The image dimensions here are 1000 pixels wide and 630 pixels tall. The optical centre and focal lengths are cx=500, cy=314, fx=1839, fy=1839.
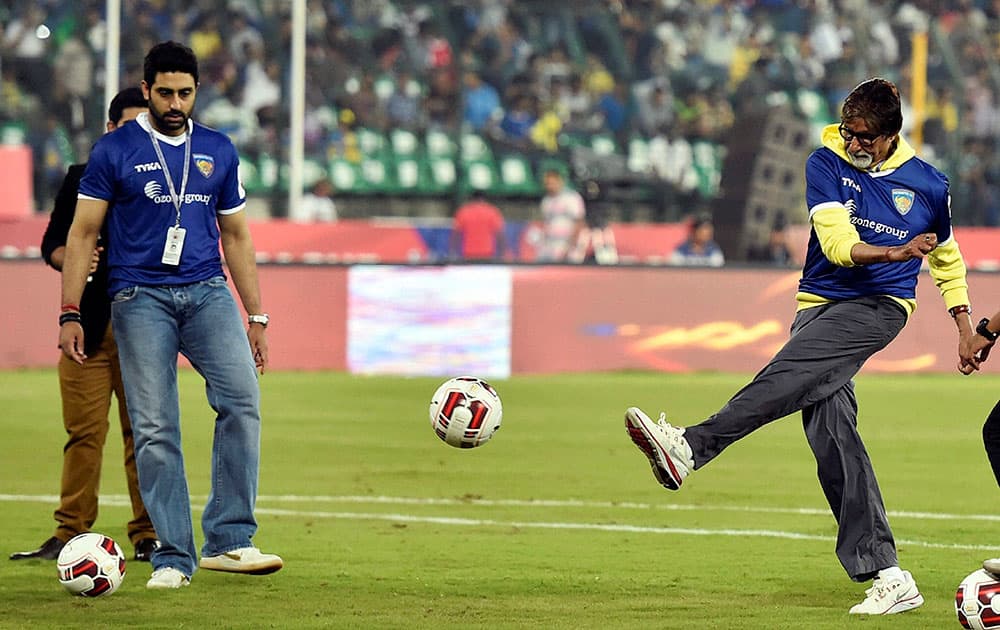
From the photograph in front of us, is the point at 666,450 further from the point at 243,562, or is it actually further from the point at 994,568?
the point at 243,562

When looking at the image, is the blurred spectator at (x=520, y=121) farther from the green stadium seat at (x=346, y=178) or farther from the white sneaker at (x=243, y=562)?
the white sneaker at (x=243, y=562)

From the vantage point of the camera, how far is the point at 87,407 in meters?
8.48

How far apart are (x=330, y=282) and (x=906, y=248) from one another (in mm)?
13047

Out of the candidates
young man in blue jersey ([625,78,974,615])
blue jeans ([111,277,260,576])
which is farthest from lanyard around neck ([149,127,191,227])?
young man in blue jersey ([625,78,974,615])

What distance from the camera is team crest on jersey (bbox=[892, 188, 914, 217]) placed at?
725 centimetres

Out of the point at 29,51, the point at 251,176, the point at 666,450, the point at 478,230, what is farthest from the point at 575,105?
the point at 666,450

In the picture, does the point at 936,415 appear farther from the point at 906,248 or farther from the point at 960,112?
the point at 960,112

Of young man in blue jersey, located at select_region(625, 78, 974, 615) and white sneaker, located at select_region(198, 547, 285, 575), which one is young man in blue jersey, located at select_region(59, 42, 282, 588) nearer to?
white sneaker, located at select_region(198, 547, 285, 575)

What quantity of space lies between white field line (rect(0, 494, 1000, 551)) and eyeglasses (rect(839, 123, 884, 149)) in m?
2.76

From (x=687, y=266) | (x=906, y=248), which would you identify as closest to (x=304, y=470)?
(x=906, y=248)

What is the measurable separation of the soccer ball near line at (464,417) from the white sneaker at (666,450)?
1.28m

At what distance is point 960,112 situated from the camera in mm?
28625

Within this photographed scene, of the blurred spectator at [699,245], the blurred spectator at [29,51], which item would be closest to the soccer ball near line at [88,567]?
the blurred spectator at [699,245]

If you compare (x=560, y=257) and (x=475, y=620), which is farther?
(x=560, y=257)
